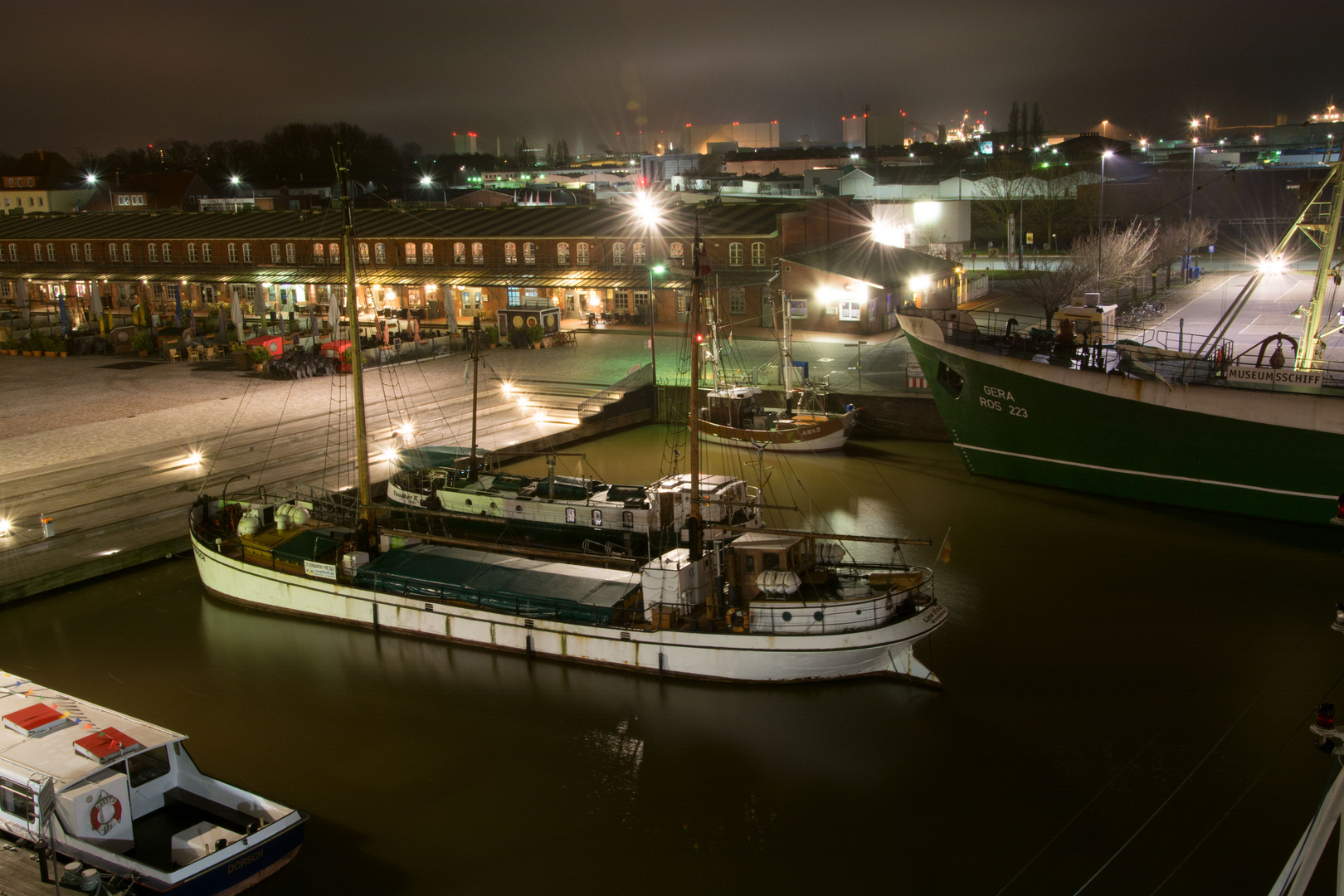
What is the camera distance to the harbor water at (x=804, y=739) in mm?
9250

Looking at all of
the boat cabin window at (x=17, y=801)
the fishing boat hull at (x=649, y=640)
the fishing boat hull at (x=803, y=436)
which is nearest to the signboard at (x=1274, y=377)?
the fishing boat hull at (x=803, y=436)

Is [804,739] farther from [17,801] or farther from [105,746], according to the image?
[17,801]

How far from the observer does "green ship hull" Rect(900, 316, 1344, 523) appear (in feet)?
58.2

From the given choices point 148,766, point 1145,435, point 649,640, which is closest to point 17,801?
point 148,766

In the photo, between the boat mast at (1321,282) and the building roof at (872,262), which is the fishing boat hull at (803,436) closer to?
the boat mast at (1321,282)

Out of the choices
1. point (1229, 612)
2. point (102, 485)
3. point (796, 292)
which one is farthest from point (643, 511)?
point (796, 292)

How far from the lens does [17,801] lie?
8633 millimetres

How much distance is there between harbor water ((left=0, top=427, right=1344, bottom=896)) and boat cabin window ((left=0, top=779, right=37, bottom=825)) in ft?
7.28

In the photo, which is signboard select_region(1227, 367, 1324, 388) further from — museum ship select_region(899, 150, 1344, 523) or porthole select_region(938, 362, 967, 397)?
porthole select_region(938, 362, 967, 397)

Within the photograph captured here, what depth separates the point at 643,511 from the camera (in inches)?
628

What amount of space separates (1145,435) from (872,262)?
1786cm

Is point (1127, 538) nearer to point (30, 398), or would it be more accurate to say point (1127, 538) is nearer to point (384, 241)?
point (30, 398)

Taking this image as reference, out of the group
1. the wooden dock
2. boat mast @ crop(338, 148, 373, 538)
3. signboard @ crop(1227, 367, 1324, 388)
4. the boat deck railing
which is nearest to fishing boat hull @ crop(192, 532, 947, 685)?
boat mast @ crop(338, 148, 373, 538)

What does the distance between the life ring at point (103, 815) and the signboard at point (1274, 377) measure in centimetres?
1899
